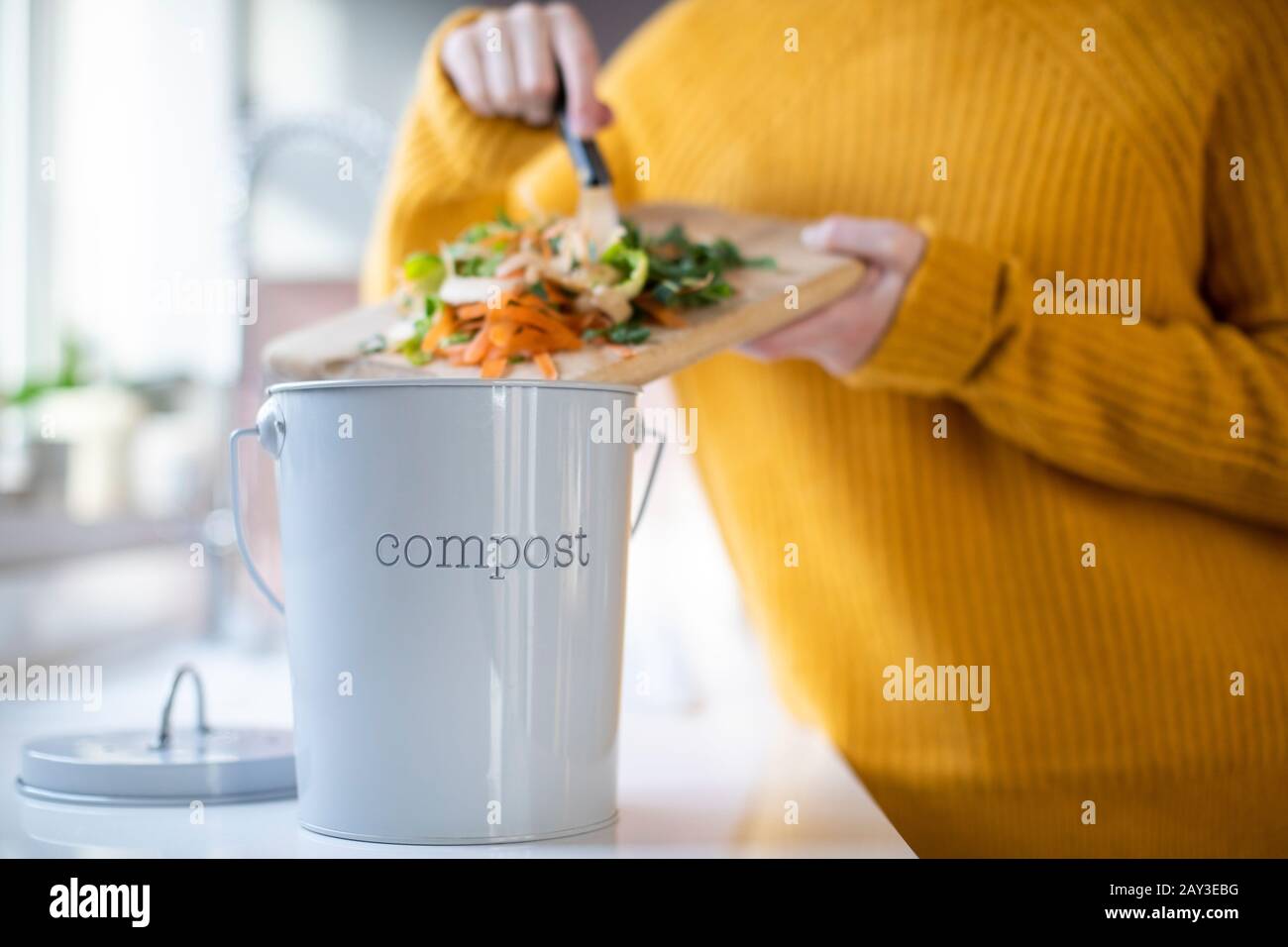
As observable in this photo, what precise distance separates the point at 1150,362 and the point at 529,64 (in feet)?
1.70

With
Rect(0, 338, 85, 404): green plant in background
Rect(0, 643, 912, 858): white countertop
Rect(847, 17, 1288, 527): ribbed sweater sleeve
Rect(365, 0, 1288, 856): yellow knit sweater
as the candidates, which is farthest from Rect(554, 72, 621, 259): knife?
Rect(0, 338, 85, 404): green plant in background

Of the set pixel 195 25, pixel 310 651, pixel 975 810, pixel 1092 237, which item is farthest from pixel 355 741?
pixel 195 25

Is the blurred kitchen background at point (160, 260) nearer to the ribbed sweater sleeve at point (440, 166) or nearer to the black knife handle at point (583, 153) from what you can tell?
the ribbed sweater sleeve at point (440, 166)

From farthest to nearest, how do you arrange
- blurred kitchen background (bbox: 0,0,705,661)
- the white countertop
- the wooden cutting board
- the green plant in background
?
the green plant in background
blurred kitchen background (bbox: 0,0,705,661)
the wooden cutting board
the white countertop

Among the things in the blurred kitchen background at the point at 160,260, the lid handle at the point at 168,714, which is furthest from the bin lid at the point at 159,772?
the blurred kitchen background at the point at 160,260

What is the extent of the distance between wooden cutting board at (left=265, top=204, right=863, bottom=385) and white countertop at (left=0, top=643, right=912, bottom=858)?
0.24 metres

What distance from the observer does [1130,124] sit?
3.21 ft

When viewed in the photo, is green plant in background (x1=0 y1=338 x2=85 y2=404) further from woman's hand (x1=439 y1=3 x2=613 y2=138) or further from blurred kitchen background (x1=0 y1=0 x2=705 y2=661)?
woman's hand (x1=439 y1=3 x2=613 y2=138)

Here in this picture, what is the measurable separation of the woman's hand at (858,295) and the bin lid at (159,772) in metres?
0.41

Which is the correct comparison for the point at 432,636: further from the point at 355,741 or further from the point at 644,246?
the point at 644,246

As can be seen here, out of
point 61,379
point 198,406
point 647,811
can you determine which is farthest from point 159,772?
point 198,406

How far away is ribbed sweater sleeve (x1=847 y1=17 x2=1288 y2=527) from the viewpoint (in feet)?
2.71

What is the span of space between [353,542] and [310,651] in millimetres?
58
